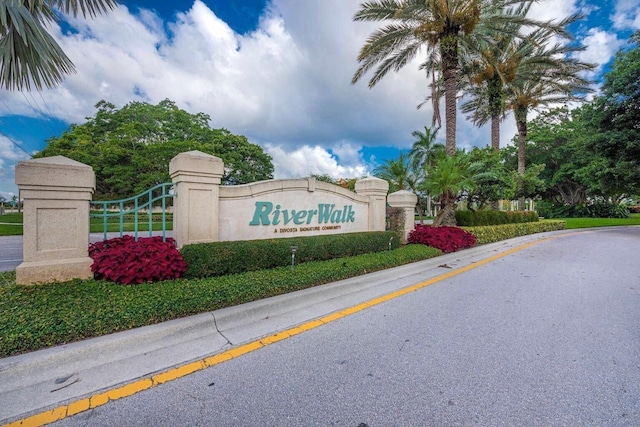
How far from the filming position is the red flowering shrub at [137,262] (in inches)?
161

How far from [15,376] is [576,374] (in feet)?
15.8

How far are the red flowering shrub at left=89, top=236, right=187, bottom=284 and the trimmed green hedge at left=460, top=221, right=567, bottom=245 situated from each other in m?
9.88

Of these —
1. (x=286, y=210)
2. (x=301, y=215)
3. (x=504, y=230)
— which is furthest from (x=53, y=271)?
(x=504, y=230)

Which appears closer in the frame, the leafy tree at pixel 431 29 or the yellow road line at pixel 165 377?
the yellow road line at pixel 165 377

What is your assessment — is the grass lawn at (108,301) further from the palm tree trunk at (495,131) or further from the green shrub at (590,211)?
the green shrub at (590,211)

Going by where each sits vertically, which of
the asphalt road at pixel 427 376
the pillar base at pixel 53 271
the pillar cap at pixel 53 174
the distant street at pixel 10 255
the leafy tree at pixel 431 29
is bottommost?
the asphalt road at pixel 427 376

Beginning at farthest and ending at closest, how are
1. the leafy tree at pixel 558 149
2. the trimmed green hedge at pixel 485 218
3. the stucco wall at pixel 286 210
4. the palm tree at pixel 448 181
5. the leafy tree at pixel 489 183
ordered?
the leafy tree at pixel 558 149, the trimmed green hedge at pixel 485 218, the leafy tree at pixel 489 183, the palm tree at pixel 448 181, the stucco wall at pixel 286 210

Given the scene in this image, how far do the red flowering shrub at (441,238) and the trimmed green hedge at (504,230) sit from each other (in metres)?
1.76

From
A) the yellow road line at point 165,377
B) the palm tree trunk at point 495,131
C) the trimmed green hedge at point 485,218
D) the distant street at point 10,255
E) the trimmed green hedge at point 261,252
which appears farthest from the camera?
the palm tree trunk at point 495,131

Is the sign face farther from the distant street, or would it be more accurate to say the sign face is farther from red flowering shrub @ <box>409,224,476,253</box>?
the distant street

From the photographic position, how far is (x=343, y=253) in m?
6.51

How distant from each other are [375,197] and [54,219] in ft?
22.7

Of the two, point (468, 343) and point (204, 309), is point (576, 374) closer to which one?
point (468, 343)

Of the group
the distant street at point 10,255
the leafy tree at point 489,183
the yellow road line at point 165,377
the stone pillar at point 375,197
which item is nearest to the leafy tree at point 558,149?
the leafy tree at point 489,183
